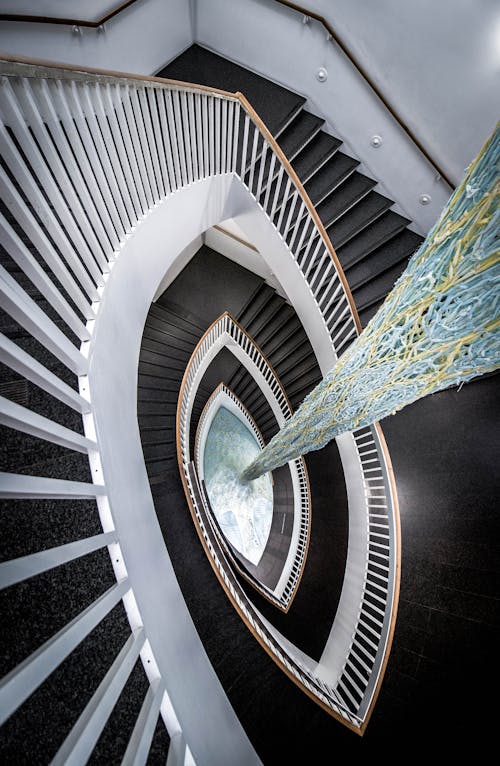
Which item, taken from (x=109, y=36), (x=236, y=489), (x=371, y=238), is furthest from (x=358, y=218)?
(x=236, y=489)

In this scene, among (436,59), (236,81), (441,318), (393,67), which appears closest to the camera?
(441,318)

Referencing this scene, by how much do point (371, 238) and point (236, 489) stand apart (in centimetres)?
618

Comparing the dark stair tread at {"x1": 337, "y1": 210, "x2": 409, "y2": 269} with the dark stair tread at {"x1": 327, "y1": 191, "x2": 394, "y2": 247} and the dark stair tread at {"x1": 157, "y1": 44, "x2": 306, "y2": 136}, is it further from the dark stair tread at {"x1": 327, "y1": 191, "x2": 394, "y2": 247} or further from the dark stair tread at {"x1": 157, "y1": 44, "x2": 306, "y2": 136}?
the dark stair tread at {"x1": 157, "y1": 44, "x2": 306, "y2": 136}

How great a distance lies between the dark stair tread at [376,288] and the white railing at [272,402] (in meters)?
2.25

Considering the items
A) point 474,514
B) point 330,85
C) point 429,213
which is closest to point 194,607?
point 474,514

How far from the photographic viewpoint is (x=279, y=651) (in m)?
3.91

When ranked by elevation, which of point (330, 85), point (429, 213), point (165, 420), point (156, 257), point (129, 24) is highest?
point (129, 24)

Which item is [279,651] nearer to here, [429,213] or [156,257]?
[156,257]

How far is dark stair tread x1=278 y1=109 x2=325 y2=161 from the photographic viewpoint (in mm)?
5062

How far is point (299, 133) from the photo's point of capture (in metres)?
5.20

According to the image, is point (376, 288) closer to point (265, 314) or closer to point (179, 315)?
point (265, 314)

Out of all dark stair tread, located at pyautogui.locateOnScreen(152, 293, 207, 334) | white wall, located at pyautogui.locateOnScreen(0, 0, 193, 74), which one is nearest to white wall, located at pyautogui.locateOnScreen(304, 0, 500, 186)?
white wall, located at pyautogui.locateOnScreen(0, 0, 193, 74)

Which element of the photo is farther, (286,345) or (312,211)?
(286,345)

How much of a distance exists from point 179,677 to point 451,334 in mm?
2825
